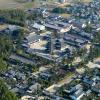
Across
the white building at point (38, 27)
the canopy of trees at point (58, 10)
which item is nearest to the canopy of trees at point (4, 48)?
the white building at point (38, 27)

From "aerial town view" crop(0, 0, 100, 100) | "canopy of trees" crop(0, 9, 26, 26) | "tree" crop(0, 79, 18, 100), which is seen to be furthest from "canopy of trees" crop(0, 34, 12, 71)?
"canopy of trees" crop(0, 9, 26, 26)

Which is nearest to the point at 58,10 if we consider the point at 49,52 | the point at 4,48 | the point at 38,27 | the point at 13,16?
the point at 13,16

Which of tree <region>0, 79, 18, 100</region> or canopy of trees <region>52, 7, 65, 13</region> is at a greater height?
canopy of trees <region>52, 7, 65, 13</region>

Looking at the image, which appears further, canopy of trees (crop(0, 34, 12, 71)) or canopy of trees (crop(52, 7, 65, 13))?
canopy of trees (crop(52, 7, 65, 13))

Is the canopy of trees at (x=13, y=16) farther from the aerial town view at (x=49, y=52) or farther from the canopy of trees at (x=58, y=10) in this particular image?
the canopy of trees at (x=58, y=10)

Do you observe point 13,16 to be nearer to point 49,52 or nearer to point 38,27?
point 38,27

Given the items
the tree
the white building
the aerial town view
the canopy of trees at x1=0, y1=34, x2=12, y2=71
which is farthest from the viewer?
the white building

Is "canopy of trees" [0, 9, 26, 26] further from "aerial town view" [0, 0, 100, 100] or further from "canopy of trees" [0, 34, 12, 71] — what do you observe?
"canopy of trees" [0, 34, 12, 71]

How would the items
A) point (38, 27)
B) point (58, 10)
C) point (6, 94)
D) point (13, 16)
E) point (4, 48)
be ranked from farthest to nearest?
point (58, 10), point (13, 16), point (38, 27), point (4, 48), point (6, 94)

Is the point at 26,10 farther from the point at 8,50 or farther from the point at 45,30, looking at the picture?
the point at 8,50
